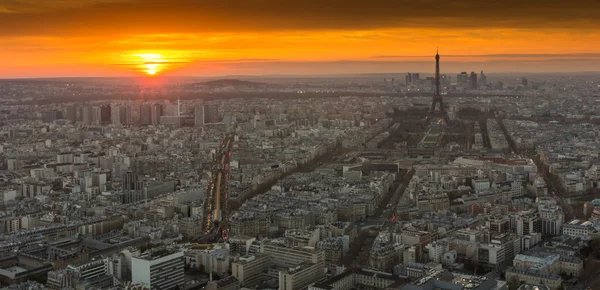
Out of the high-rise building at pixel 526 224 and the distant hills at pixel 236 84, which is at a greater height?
the distant hills at pixel 236 84

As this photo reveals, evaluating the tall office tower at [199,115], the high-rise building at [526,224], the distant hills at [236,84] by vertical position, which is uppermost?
the distant hills at [236,84]

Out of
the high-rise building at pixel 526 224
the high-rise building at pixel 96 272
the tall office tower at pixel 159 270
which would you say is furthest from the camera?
the high-rise building at pixel 526 224

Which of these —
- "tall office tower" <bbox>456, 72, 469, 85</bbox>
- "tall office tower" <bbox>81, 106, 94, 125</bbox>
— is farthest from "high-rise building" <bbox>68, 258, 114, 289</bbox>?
"tall office tower" <bbox>456, 72, 469, 85</bbox>

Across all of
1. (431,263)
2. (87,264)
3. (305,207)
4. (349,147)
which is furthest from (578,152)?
(87,264)

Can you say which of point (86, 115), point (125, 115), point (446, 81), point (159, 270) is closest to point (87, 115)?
point (86, 115)

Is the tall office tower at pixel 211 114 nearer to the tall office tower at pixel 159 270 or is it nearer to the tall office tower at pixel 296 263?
the tall office tower at pixel 296 263

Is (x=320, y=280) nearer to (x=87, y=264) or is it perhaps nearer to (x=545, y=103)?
(x=87, y=264)

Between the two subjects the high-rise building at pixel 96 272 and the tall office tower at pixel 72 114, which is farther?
the tall office tower at pixel 72 114

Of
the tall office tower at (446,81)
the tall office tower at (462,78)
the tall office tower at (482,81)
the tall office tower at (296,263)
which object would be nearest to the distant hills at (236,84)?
the tall office tower at (446,81)
